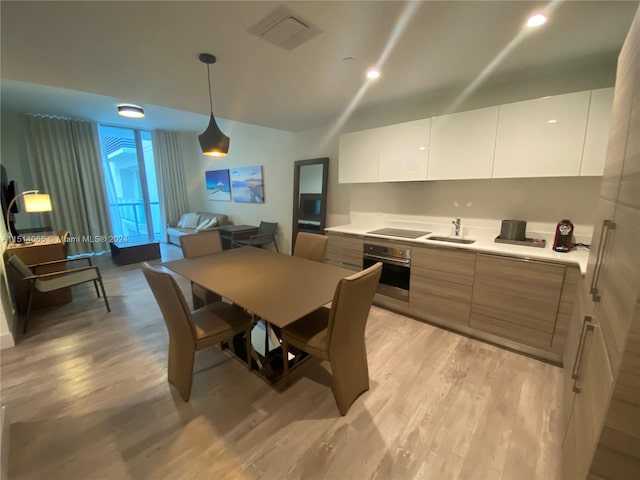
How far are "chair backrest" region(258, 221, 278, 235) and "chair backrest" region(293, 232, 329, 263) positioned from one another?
94.9 inches

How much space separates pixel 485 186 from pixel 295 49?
222 cm

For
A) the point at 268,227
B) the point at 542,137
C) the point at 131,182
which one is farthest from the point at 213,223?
the point at 542,137

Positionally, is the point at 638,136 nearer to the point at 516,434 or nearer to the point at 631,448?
the point at 631,448

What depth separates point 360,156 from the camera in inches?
130

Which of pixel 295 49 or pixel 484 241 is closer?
pixel 295 49

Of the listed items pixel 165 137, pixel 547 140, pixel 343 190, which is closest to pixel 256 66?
pixel 343 190

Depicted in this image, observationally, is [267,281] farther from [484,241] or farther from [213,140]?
[484,241]

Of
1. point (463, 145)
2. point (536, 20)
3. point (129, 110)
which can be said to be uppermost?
point (129, 110)

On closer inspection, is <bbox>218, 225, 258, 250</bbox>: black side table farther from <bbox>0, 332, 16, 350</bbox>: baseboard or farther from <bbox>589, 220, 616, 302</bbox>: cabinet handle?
<bbox>589, 220, 616, 302</bbox>: cabinet handle

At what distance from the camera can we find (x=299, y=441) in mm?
1484

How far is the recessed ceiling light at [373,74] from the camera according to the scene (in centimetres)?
227

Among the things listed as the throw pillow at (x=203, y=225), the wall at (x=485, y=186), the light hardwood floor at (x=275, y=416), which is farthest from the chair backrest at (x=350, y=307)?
the throw pillow at (x=203, y=225)

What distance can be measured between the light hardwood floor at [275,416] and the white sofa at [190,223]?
3916 millimetres

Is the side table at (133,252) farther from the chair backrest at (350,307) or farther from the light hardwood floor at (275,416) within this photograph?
the chair backrest at (350,307)
